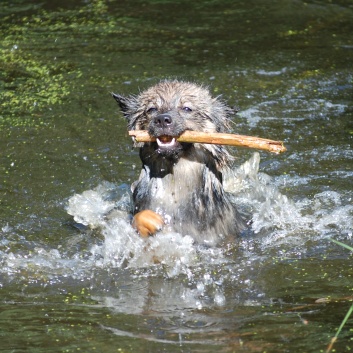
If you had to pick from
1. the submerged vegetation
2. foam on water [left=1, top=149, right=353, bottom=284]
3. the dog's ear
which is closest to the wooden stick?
the dog's ear

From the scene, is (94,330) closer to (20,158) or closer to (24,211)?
(24,211)

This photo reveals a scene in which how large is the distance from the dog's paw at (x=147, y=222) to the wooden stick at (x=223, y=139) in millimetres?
596

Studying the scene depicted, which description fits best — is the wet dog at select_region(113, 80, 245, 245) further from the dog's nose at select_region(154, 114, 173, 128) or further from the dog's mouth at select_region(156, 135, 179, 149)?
the dog's nose at select_region(154, 114, 173, 128)

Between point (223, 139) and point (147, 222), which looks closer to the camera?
point (223, 139)

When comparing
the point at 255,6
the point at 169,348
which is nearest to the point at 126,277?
the point at 169,348

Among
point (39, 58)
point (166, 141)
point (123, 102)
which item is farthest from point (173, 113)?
point (39, 58)

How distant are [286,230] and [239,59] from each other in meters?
4.01

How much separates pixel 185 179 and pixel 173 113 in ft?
1.83

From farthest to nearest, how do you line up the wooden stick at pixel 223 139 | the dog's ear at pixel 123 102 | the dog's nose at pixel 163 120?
the dog's ear at pixel 123 102, the dog's nose at pixel 163 120, the wooden stick at pixel 223 139

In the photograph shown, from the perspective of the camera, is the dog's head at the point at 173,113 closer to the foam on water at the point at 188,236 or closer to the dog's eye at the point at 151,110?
the dog's eye at the point at 151,110

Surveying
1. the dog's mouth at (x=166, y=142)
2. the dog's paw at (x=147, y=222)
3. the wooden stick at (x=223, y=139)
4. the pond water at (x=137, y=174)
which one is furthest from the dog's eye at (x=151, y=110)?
the pond water at (x=137, y=174)

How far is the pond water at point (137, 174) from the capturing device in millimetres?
5117

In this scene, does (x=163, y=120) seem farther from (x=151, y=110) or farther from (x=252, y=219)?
(x=252, y=219)

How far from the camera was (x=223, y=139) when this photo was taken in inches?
254
